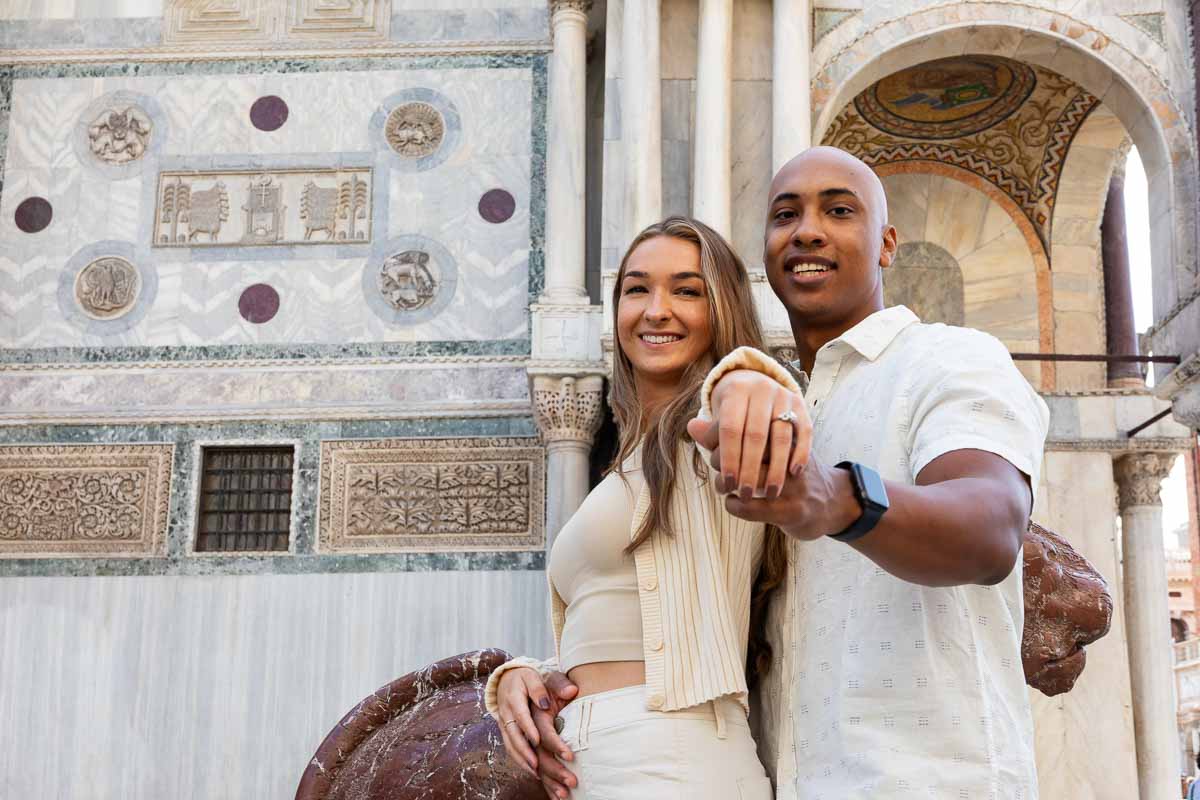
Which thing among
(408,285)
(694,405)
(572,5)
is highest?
(572,5)

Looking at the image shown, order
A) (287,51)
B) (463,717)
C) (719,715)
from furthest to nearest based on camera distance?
(287,51) < (463,717) < (719,715)

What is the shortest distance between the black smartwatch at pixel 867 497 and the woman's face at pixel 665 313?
0.89 metres

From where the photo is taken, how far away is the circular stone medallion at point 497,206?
1220 cm

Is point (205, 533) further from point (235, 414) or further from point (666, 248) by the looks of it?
point (666, 248)

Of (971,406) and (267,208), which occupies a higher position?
(267,208)

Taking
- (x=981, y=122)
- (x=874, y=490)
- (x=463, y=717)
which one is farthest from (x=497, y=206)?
(x=874, y=490)

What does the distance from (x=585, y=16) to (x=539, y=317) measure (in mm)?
2820

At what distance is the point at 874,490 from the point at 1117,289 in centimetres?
1504

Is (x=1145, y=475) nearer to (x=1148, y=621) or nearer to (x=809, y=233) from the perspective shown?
(x=1148, y=621)

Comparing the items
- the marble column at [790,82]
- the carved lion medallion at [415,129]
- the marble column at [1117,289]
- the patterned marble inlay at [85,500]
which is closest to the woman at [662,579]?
the marble column at [790,82]

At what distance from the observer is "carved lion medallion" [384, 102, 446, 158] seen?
1240 centimetres

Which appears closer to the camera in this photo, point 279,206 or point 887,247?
point 887,247

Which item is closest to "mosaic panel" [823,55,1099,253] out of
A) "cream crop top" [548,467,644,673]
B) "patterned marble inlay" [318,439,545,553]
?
"patterned marble inlay" [318,439,545,553]

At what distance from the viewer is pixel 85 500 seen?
11883 mm
